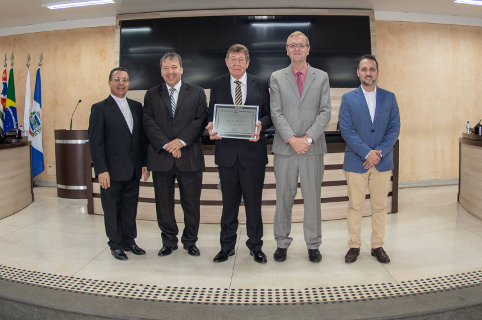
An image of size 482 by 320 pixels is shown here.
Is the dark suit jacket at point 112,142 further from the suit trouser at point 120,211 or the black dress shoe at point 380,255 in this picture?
the black dress shoe at point 380,255

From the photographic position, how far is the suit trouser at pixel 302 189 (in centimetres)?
280

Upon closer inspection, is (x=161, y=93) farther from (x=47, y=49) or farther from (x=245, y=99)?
(x=47, y=49)

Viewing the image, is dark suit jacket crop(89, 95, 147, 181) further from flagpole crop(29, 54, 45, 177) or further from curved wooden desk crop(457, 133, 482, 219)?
flagpole crop(29, 54, 45, 177)

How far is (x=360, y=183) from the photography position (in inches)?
113

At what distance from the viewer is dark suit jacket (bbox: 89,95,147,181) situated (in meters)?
2.84

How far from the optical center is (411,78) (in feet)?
20.8

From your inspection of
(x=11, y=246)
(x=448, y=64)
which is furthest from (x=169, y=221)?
(x=448, y=64)

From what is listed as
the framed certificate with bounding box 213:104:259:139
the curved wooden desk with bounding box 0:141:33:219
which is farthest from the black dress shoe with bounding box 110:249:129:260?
the curved wooden desk with bounding box 0:141:33:219

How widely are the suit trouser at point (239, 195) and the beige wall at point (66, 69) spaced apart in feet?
15.3

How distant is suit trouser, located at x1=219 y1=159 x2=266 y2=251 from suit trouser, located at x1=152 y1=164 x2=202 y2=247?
0.93ft

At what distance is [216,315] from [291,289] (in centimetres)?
60

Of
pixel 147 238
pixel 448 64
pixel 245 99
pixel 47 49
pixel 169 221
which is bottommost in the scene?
pixel 147 238

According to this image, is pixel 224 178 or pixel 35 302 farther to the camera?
pixel 224 178

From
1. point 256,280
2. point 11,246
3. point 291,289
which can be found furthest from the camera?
point 11,246
